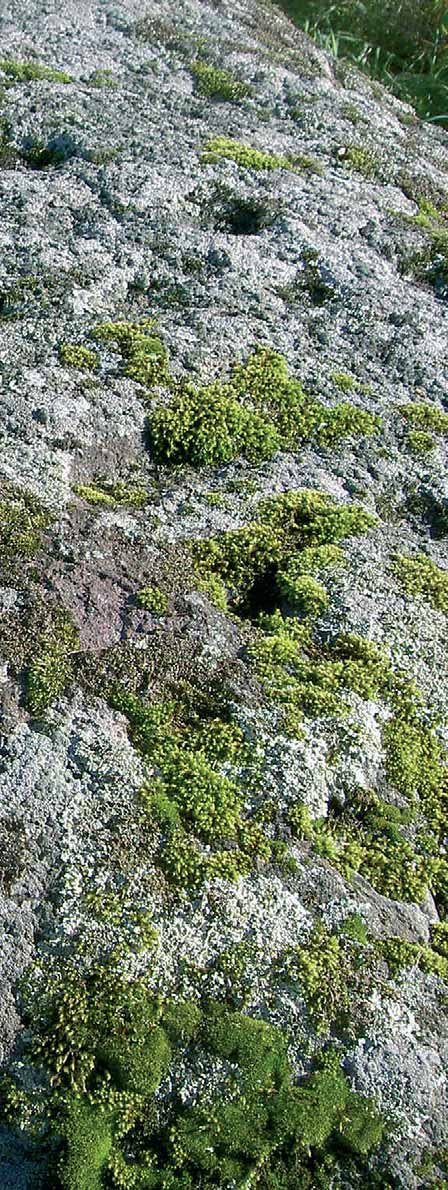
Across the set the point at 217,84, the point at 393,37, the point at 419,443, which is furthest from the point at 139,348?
the point at 393,37

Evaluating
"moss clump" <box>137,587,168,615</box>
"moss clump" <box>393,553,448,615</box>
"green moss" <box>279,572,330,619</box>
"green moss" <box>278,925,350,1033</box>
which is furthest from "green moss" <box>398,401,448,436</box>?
"green moss" <box>278,925,350,1033</box>

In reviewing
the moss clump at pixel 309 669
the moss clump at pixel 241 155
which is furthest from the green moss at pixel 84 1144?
the moss clump at pixel 241 155

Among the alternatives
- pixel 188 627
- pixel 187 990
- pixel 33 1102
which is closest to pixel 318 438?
pixel 188 627

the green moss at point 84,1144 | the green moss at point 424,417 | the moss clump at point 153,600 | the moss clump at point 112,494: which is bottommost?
the green moss at point 84,1144

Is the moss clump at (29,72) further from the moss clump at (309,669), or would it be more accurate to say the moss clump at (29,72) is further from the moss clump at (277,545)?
the moss clump at (309,669)

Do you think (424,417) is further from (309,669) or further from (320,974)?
(320,974)

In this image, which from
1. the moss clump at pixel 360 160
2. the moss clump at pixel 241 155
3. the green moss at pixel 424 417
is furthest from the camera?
the moss clump at pixel 360 160
